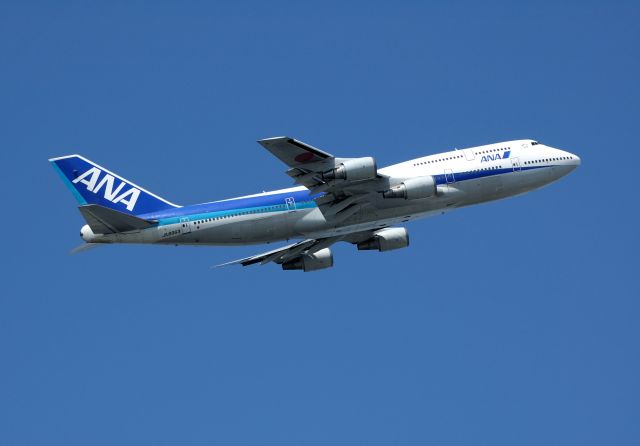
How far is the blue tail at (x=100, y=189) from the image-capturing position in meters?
60.8

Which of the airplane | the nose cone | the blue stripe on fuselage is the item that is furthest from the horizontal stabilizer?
the nose cone

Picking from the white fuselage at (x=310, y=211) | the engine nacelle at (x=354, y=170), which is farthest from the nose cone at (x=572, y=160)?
the engine nacelle at (x=354, y=170)

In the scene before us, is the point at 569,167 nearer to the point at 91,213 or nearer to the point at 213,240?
the point at 213,240

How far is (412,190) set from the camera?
57.7 metres

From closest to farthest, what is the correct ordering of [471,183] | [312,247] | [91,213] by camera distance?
1. [91,213]
2. [471,183]
3. [312,247]

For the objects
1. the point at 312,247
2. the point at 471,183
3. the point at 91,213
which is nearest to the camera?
the point at 91,213

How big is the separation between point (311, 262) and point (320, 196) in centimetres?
900

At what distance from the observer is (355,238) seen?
65.7 meters

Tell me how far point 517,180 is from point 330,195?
11980 mm

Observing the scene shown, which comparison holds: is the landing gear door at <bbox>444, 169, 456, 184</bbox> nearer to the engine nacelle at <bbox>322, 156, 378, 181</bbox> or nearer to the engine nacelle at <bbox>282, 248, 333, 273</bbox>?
the engine nacelle at <bbox>322, 156, 378, 181</bbox>

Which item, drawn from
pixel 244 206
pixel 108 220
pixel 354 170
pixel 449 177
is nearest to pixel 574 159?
pixel 449 177

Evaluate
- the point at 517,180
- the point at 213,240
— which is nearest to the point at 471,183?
the point at 517,180

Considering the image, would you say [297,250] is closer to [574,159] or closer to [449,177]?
[449,177]

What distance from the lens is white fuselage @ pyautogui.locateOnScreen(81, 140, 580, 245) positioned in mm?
58625
